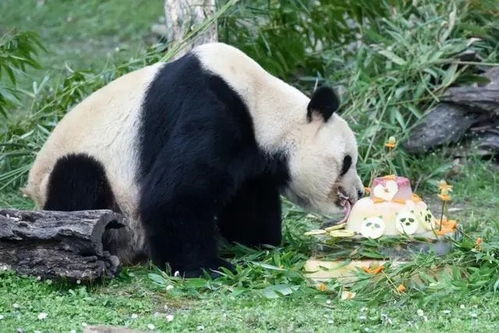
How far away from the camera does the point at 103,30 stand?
1555 centimetres

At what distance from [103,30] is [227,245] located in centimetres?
911

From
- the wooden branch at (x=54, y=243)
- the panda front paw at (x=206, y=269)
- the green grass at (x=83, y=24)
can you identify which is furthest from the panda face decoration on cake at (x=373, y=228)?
the green grass at (x=83, y=24)

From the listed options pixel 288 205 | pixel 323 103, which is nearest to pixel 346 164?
pixel 323 103

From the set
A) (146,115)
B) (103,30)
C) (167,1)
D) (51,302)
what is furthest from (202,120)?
(103,30)

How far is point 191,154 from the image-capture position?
6207mm

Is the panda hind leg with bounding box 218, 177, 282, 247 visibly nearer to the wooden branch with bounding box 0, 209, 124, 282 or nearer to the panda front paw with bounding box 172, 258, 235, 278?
the panda front paw with bounding box 172, 258, 235, 278

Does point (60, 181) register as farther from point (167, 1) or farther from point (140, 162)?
point (167, 1)

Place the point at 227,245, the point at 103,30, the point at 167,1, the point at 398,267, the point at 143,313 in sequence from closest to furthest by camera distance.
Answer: the point at 143,313
the point at 398,267
the point at 227,245
the point at 167,1
the point at 103,30

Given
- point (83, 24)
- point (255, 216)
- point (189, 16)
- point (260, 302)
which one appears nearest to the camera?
point (260, 302)

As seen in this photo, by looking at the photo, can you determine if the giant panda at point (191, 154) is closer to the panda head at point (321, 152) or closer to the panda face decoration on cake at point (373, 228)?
the panda head at point (321, 152)

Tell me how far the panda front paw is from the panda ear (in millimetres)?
1015

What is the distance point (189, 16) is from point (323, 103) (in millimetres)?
2533

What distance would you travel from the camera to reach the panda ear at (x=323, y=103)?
250 inches

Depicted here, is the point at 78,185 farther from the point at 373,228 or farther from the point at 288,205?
the point at 288,205
